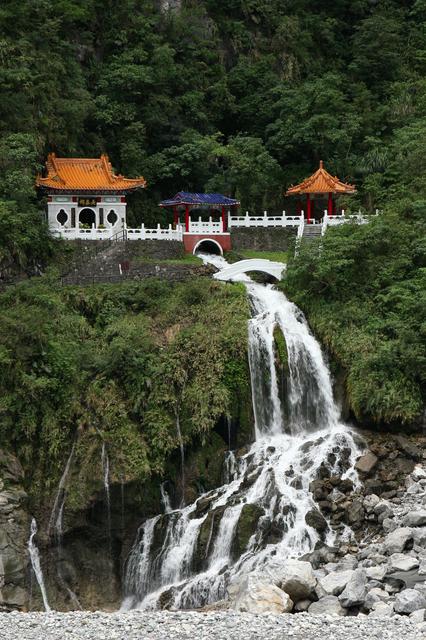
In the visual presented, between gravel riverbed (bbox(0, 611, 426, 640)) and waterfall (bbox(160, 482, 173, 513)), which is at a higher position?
gravel riverbed (bbox(0, 611, 426, 640))

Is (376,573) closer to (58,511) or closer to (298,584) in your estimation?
(298,584)

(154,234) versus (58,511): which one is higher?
(154,234)

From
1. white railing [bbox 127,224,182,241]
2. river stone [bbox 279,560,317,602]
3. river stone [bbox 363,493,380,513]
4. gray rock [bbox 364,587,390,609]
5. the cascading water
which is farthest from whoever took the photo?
white railing [bbox 127,224,182,241]

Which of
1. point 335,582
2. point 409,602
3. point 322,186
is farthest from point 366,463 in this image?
point 322,186

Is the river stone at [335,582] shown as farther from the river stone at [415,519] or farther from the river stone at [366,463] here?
the river stone at [366,463]

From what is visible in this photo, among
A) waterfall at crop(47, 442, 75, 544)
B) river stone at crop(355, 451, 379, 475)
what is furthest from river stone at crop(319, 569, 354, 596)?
waterfall at crop(47, 442, 75, 544)

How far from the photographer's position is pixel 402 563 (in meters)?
20.8

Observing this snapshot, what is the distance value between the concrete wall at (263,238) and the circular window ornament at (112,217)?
5.54 meters

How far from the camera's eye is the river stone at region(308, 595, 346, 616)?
755 inches

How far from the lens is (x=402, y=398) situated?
29.3 metres

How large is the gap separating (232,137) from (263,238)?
9738 millimetres

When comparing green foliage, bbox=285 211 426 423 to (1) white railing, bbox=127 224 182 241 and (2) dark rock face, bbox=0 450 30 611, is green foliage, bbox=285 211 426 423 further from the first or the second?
(2) dark rock face, bbox=0 450 30 611

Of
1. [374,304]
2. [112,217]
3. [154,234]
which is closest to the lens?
[374,304]

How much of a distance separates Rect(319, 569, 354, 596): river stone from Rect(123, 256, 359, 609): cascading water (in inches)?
93.3
